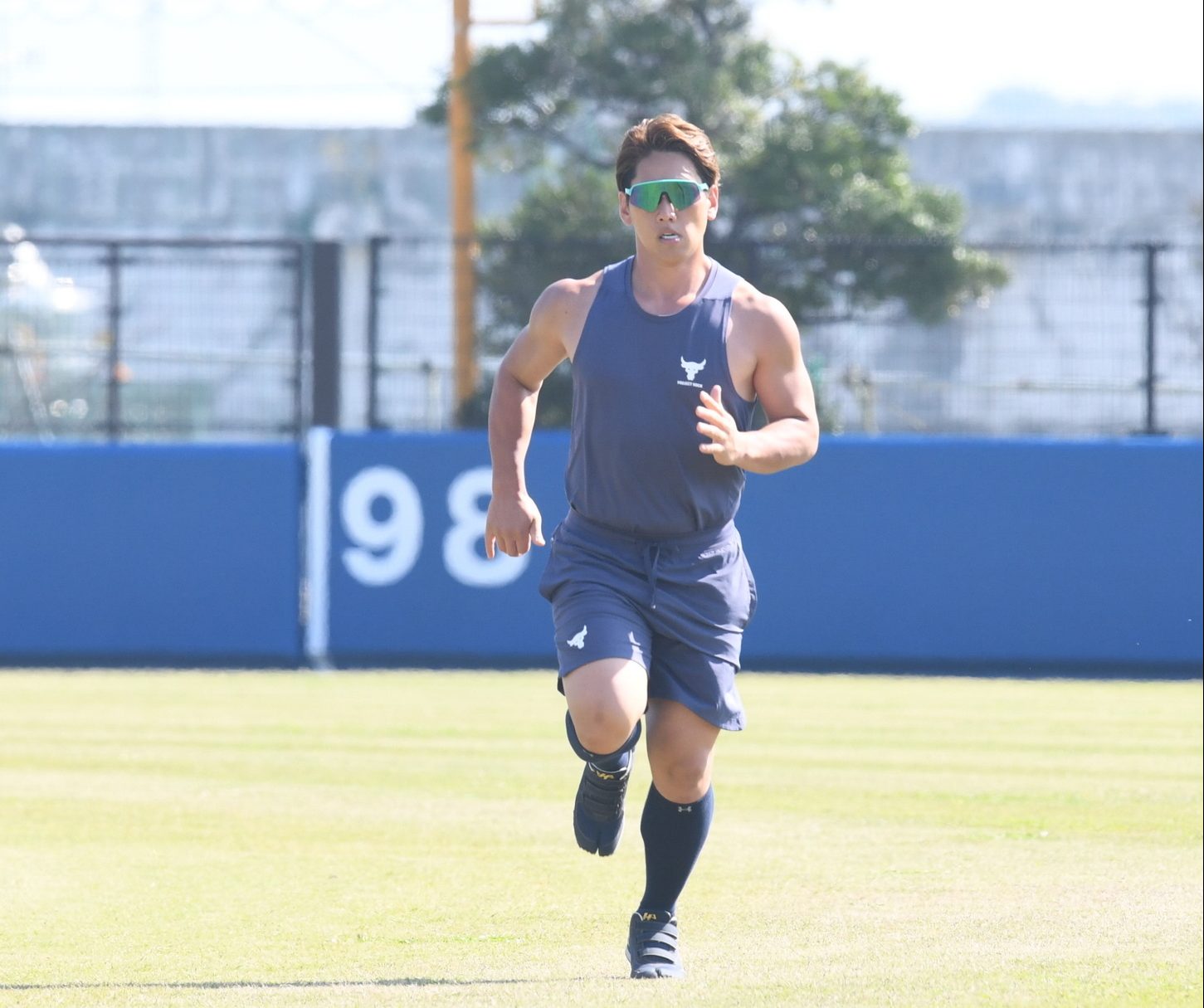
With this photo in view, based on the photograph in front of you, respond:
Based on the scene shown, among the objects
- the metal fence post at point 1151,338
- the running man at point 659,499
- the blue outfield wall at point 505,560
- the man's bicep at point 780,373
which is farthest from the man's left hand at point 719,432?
the metal fence post at point 1151,338

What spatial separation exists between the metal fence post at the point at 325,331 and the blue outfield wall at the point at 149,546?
1.42 ft

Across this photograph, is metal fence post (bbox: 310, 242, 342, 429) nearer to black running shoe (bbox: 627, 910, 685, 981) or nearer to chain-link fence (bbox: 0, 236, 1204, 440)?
chain-link fence (bbox: 0, 236, 1204, 440)

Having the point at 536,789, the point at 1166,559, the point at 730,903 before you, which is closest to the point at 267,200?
the point at 1166,559

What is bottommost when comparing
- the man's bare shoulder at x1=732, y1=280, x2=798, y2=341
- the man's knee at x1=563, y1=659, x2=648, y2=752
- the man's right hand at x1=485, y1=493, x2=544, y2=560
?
the man's knee at x1=563, y1=659, x2=648, y2=752

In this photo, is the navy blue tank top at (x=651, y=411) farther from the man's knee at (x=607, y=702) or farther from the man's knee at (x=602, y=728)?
the man's knee at (x=602, y=728)

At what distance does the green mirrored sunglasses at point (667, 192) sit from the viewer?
5297mm

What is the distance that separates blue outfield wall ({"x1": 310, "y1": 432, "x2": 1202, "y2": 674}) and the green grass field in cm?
162

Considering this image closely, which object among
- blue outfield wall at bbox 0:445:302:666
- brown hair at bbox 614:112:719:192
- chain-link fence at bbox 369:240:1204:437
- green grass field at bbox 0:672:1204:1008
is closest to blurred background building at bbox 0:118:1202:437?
chain-link fence at bbox 369:240:1204:437

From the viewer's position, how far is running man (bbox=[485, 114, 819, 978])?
5.24 m

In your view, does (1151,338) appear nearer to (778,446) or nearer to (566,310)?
(566,310)

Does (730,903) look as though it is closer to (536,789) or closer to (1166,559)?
(536,789)

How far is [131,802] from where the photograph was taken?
844cm

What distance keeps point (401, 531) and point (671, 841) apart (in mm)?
9036

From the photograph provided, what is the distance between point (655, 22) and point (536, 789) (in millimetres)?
12952
